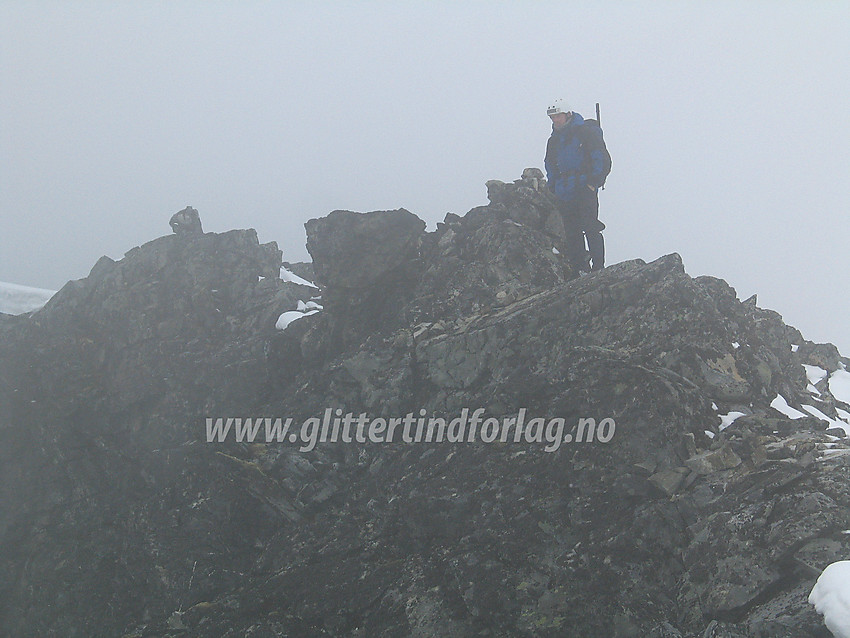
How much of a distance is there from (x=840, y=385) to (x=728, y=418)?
11089 mm

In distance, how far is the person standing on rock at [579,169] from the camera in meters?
15.9

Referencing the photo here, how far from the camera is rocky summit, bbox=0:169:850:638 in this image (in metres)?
9.19

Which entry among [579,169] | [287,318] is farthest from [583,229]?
[287,318]

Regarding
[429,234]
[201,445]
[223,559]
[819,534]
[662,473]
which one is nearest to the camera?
[819,534]

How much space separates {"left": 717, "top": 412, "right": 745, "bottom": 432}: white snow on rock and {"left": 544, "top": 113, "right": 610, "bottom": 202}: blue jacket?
7.16 m

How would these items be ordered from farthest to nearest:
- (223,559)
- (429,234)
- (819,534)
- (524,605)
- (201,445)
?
(429,234) → (201,445) → (223,559) → (524,605) → (819,534)

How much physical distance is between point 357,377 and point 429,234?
5.52m

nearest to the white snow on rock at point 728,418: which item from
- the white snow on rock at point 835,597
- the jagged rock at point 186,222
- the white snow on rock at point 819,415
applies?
the white snow on rock at point 819,415

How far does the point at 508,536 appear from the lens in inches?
407

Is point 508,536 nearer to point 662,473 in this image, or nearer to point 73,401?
point 662,473

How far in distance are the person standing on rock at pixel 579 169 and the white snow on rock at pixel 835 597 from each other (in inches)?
399

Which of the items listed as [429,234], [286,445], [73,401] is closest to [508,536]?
[286,445]

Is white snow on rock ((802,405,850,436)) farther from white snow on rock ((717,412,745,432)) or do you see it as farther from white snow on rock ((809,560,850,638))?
white snow on rock ((809,560,850,638))

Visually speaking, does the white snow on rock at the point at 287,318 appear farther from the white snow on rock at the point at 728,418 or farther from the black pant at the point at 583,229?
the white snow on rock at the point at 728,418
